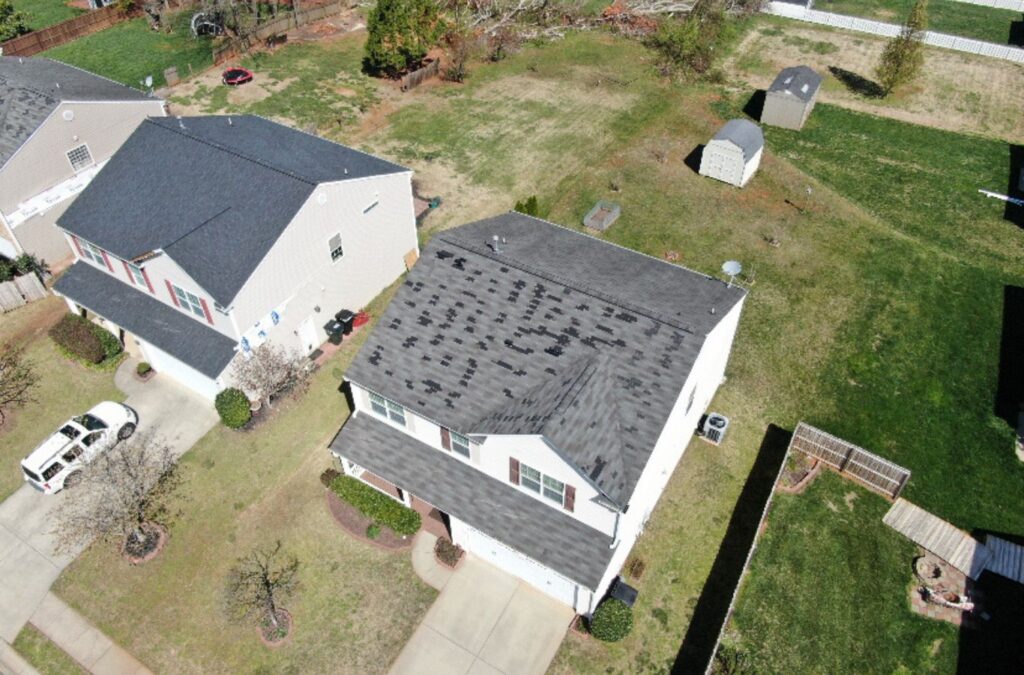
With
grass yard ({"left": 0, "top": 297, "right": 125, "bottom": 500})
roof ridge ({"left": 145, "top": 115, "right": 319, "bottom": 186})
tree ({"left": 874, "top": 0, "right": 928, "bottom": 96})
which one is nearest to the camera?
grass yard ({"left": 0, "top": 297, "right": 125, "bottom": 500})

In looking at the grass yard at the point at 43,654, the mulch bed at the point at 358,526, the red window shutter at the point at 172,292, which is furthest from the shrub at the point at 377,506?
the red window shutter at the point at 172,292

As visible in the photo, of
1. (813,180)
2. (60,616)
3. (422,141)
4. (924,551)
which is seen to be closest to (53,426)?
(60,616)

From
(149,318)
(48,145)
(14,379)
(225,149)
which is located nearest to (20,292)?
(14,379)

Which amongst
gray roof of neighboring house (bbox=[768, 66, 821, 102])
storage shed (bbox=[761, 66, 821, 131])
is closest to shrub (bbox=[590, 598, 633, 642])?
storage shed (bbox=[761, 66, 821, 131])

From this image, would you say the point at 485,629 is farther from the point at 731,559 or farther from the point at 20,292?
the point at 20,292

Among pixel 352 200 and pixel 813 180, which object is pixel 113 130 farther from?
pixel 813 180

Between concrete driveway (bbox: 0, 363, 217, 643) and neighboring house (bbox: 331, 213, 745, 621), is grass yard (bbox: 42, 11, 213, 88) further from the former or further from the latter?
neighboring house (bbox: 331, 213, 745, 621)
